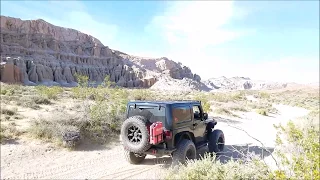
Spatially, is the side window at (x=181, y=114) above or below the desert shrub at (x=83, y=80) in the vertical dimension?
below

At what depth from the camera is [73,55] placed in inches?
3519

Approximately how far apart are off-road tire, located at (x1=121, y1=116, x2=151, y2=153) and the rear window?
211 millimetres

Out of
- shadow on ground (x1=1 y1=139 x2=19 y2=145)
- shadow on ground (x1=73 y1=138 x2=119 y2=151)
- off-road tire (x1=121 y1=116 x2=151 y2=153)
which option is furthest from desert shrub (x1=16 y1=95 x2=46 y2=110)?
off-road tire (x1=121 y1=116 x2=151 y2=153)

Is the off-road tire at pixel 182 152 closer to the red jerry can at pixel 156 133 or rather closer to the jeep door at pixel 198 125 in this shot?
the red jerry can at pixel 156 133

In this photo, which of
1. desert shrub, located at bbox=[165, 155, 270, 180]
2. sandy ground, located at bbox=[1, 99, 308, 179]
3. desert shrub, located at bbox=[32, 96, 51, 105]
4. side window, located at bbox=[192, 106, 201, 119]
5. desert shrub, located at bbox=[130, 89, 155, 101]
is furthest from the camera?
desert shrub, located at bbox=[130, 89, 155, 101]

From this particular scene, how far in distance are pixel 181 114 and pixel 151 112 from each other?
34.5 inches

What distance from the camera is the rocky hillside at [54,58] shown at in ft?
227

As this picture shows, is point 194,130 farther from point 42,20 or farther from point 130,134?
point 42,20

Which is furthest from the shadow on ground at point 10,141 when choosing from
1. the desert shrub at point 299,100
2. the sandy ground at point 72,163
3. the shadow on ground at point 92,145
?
the desert shrub at point 299,100

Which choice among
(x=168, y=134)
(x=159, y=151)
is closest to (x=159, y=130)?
(x=168, y=134)

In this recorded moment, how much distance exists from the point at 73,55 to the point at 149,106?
88.7 meters

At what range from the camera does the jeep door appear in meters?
7.85

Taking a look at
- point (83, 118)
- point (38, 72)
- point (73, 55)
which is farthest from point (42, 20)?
point (83, 118)

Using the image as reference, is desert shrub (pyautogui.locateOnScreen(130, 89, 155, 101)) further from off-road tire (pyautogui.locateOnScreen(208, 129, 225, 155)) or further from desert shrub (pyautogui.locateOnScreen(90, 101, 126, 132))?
off-road tire (pyautogui.locateOnScreen(208, 129, 225, 155))
